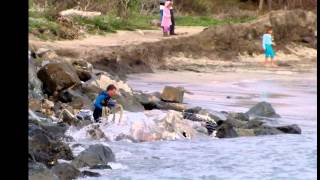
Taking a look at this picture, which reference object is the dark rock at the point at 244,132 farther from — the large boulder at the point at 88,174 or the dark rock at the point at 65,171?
the dark rock at the point at 65,171

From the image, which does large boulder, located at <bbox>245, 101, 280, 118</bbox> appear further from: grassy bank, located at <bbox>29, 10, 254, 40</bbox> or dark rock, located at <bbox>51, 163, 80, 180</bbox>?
grassy bank, located at <bbox>29, 10, 254, 40</bbox>

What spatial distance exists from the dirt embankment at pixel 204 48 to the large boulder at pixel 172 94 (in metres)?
4.37

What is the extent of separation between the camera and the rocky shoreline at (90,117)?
7195 mm

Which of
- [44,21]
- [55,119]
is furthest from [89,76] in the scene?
[44,21]

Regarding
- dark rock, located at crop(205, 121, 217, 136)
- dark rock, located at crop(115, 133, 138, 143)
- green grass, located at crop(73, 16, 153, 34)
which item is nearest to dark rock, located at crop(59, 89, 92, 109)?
dark rock, located at crop(115, 133, 138, 143)

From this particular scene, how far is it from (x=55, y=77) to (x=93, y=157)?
4051 mm

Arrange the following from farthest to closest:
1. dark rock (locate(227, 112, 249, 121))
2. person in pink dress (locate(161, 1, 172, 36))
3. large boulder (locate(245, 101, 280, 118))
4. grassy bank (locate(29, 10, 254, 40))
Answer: person in pink dress (locate(161, 1, 172, 36)), grassy bank (locate(29, 10, 254, 40)), large boulder (locate(245, 101, 280, 118)), dark rock (locate(227, 112, 249, 121))

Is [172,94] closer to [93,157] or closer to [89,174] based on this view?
[93,157]

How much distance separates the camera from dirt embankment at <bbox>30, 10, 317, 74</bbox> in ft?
57.2

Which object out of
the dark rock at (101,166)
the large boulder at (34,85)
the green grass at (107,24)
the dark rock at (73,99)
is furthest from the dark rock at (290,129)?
the green grass at (107,24)

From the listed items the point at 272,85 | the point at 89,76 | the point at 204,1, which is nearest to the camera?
the point at 89,76

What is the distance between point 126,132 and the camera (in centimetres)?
924
